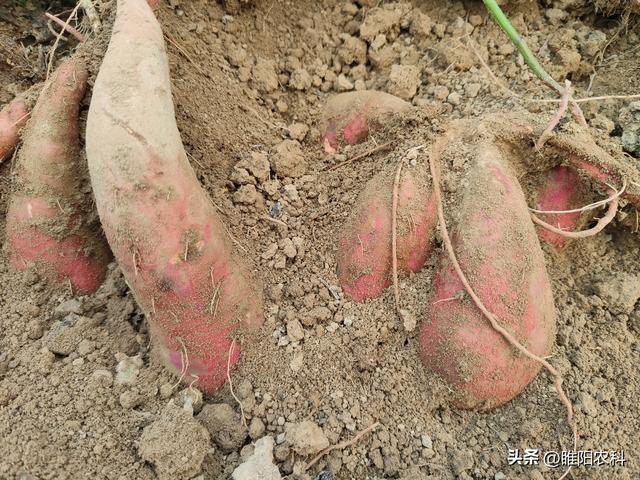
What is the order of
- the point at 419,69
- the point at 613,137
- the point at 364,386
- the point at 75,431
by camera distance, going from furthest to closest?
1. the point at 419,69
2. the point at 613,137
3. the point at 364,386
4. the point at 75,431

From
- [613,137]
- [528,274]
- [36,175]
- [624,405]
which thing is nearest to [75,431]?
[36,175]

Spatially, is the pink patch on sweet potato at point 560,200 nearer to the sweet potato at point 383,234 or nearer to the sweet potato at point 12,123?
the sweet potato at point 383,234

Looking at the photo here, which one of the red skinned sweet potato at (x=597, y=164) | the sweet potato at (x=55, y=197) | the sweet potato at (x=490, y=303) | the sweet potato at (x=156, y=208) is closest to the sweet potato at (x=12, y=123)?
the sweet potato at (x=55, y=197)

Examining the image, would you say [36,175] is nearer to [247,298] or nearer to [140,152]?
[140,152]

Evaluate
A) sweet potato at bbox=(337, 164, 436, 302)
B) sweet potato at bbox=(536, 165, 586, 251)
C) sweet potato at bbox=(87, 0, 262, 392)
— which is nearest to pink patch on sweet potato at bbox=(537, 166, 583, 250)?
sweet potato at bbox=(536, 165, 586, 251)

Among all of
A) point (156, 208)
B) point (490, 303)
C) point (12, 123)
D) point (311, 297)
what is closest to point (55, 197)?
point (12, 123)

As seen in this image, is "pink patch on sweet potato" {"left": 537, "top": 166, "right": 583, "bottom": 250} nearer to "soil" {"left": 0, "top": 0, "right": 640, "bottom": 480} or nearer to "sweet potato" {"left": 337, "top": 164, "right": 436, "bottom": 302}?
"soil" {"left": 0, "top": 0, "right": 640, "bottom": 480}

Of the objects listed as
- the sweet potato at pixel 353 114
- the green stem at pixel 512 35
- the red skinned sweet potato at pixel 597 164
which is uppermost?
the green stem at pixel 512 35
